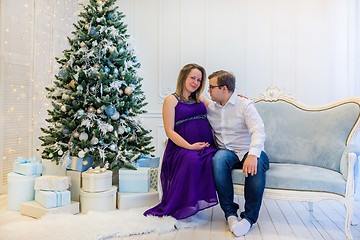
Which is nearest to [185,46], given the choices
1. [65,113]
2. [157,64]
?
[157,64]

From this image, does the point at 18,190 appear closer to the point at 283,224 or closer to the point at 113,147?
the point at 113,147

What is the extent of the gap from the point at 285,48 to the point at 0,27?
314 cm

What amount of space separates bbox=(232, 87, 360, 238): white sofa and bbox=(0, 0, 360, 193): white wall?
0.86 m

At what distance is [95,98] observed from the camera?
100 inches

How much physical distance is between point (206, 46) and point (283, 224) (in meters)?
2.39

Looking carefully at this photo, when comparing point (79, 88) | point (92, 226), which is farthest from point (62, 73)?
point (92, 226)

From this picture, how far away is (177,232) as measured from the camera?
202 cm

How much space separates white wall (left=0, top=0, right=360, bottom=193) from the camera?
10.2 ft

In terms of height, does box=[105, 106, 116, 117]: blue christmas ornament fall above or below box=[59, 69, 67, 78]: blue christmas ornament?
below

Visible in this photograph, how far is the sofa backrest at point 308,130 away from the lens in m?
2.39

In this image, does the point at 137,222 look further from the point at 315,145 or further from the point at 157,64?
the point at 157,64

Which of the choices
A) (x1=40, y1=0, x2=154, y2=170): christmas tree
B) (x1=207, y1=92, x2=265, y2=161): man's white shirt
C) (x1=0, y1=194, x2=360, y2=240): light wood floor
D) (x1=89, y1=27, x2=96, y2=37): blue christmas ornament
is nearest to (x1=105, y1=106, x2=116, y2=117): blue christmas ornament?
(x1=40, y1=0, x2=154, y2=170): christmas tree

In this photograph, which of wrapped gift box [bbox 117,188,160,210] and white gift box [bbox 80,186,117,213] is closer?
white gift box [bbox 80,186,117,213]

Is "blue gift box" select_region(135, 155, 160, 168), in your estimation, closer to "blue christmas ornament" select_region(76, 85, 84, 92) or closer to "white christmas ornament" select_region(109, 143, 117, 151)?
"white christmas ornament" select_region(109, 143, 117, 151)
